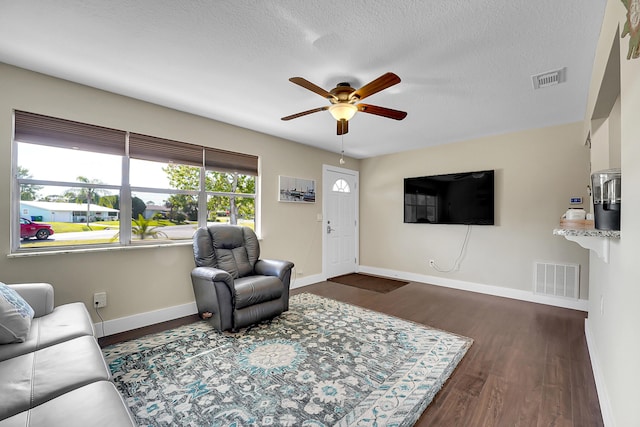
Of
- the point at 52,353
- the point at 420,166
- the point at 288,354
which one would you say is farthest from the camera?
the point at 420,166

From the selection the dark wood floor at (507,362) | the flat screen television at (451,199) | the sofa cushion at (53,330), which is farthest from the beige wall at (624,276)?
the sofa cushion at (53,330)

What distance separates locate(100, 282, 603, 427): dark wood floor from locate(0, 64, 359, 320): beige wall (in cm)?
46

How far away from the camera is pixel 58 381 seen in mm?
1180

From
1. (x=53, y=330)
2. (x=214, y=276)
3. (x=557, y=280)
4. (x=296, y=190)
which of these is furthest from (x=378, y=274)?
(x=53, y=330)

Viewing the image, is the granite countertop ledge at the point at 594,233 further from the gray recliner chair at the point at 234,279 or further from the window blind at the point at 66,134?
the window blind at the point at 66,134

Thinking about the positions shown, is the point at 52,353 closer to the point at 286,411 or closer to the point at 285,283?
the point at 286,411

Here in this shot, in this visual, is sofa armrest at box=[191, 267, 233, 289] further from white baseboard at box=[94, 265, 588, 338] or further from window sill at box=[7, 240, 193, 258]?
white baseboard at box=[94, 265, 588, 338]

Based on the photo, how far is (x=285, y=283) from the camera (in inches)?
123

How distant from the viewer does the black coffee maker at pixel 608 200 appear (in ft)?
4.38

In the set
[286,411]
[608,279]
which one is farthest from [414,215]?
[286,411]

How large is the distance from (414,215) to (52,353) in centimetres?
466

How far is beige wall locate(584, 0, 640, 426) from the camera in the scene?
1045 millimetres

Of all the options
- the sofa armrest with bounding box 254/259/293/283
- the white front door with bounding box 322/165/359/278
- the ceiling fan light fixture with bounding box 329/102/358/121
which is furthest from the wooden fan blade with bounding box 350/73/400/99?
the white front door with bounding box 322/165/359/278

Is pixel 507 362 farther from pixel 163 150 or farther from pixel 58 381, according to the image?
pixel 163 150
